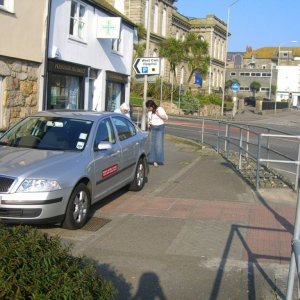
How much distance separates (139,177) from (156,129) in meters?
3.47

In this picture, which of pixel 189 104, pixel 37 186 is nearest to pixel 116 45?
pixel 37 186

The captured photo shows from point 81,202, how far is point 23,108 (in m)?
7.57

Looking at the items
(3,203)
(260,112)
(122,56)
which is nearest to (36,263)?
(3,203)

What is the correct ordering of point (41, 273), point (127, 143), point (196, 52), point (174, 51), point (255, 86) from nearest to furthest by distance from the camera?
1. point (41, 273)
2. point (127, 143)
3. point (174, 51)
4. point (196, 52)
5. point (255, 86)

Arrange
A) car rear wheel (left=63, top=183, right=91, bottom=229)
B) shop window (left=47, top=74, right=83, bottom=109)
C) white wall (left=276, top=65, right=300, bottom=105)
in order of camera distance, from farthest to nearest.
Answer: white wall (left=276, top=65, right=300, bottom=105) < shop window (left=47, top=74, right=83, bottom=109) < car rear wheel (left=63, top=183, right=91, bottom=229)

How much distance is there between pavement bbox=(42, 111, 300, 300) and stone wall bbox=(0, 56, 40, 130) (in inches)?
183

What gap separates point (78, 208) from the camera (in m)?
7.02

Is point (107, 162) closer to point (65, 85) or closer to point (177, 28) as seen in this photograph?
point (65, 85)

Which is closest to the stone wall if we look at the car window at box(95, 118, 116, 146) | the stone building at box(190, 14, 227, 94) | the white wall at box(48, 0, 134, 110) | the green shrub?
the white wall at box(48, 0, 134, 110)

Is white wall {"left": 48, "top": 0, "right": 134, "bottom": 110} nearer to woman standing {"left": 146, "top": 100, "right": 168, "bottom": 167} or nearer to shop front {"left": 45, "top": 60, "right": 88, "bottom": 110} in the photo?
shop front {"left": 45, "top": 60, "right": 88, "bottom": 110}

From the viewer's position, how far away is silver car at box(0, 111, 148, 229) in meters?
6.36

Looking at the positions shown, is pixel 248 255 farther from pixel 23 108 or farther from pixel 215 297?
pixel 23 108

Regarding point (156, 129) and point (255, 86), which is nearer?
point (156, 129)

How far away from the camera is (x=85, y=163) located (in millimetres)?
7270
